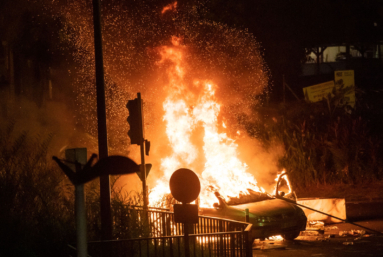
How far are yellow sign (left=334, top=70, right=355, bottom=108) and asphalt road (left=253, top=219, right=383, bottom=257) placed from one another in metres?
7.02

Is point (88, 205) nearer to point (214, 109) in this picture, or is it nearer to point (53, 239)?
point (53, 239)

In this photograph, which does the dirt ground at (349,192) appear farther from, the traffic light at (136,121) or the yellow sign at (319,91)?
the traffic light at (136,121)

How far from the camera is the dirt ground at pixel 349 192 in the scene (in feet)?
45.5

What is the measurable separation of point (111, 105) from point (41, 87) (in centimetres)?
305

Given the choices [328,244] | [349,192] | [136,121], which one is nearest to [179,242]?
[136,121]

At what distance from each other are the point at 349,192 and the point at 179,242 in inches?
336

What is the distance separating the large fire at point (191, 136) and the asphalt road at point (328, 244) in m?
1.53

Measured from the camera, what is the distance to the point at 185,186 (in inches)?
214

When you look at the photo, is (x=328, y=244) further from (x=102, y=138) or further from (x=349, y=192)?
(x=102, y=138)

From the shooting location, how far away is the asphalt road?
30.6 feet

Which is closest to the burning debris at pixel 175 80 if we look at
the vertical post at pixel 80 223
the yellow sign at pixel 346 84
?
the yellow sign at pixel 346 84

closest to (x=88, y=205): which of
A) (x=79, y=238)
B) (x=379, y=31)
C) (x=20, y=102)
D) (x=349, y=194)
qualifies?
(x=79, y=238)

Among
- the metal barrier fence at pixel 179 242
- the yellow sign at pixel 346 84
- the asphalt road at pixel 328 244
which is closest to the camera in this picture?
the metal barrier fence at pixel 179 242

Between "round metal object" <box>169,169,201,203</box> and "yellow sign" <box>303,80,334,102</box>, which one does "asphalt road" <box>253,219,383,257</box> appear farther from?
"yellow sign" <box>303,80,334,102</box>
